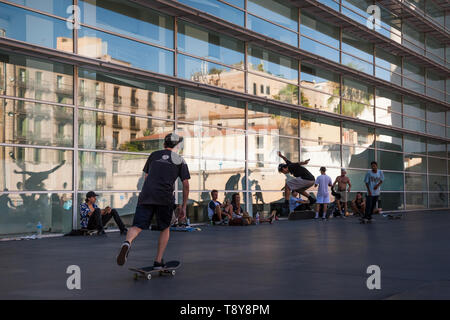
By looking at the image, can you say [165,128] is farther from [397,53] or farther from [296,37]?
[397,53]

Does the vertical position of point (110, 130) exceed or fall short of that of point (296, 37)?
it falls short

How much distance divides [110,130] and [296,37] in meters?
11.2

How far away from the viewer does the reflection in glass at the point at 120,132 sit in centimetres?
1666

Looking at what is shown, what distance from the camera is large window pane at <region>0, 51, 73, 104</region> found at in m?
14.8

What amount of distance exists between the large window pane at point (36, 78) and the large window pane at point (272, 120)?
28.1 feet

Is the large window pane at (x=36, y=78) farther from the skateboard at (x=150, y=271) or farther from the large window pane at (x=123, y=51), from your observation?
the skateboard at (x=150, y=271)

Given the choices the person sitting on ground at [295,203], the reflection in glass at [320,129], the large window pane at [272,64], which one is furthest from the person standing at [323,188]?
the large window pane at [272,64]

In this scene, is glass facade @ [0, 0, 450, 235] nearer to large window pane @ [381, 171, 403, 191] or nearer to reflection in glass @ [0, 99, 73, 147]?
reflection in glass @ [0, 99, 73, 147]

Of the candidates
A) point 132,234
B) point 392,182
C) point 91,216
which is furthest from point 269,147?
point 132,234

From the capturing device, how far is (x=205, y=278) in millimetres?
7219

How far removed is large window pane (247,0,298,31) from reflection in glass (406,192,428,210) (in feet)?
45.3

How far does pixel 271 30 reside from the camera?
24.1 m

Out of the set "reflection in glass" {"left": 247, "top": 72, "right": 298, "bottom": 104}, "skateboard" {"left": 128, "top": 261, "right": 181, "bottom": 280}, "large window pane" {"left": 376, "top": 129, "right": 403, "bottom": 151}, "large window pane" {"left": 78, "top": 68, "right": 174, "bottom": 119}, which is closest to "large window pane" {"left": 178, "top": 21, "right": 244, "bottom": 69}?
"reflection in glass" {"left": 247, "top": 72, "right": 298, "bottom": 104}
